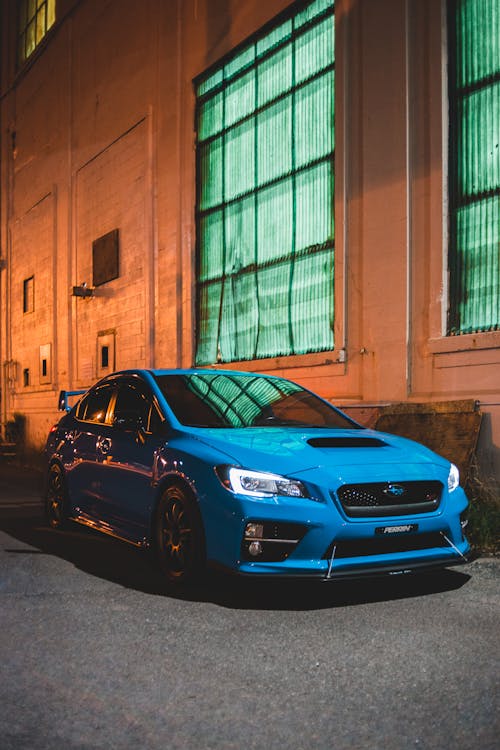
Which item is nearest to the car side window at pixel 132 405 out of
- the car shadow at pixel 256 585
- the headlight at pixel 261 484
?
the car shadow at pixel 256 585

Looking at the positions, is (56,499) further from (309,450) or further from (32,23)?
(32,23)

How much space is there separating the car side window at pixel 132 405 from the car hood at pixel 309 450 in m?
0.69

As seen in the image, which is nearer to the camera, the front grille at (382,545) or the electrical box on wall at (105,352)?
the front grille at (382,545)

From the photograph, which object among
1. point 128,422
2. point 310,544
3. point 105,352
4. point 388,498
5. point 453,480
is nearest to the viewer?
point 310,544

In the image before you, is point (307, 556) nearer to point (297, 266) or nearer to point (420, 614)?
point (420, 614)

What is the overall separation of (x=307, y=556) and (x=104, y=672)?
1.52 meters

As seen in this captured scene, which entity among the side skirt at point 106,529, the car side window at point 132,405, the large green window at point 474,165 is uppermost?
the large green window at point 474,165

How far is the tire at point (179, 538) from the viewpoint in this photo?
5.31 metres

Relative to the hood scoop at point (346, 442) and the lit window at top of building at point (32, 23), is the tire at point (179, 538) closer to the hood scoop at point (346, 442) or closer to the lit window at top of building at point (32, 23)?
the hood scoop at point (346, 442)

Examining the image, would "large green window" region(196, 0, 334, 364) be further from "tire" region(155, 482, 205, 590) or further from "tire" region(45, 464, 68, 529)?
"tire" region(155, 482, 205, 590)

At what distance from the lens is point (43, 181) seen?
2119 centimetres

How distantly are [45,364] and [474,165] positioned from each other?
13.9 m

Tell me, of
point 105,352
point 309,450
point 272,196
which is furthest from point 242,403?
point 105,352

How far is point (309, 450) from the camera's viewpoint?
214 inches
